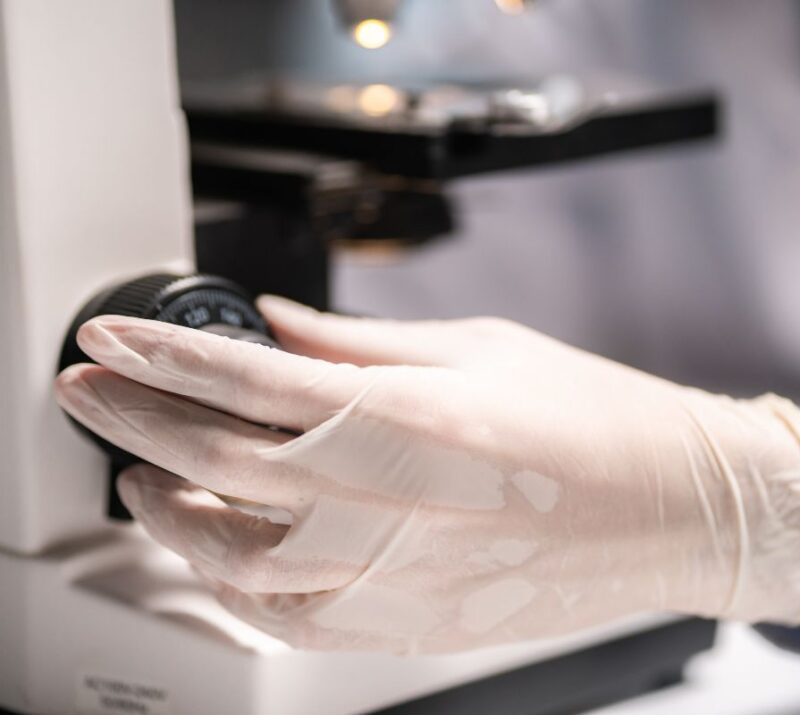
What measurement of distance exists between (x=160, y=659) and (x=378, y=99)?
2.72 feet

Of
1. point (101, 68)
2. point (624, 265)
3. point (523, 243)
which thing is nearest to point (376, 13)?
point (101, 68)

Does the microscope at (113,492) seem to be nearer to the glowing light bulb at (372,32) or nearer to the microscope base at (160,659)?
the microscope base at (160,659)

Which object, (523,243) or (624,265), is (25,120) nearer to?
(523,243)

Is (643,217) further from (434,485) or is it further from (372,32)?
(434,485)

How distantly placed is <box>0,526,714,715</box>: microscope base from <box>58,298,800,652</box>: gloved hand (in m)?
0.02

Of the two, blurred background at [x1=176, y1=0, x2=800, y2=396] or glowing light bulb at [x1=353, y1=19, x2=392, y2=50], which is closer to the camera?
glowing light bulb at [x1=353, y1=19, x2=392, y2=50]

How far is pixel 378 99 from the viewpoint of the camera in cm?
122

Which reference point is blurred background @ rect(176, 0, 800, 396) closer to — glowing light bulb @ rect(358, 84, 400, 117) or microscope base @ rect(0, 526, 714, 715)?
glowing light bulb @ rect(358, 84, 400, 117)

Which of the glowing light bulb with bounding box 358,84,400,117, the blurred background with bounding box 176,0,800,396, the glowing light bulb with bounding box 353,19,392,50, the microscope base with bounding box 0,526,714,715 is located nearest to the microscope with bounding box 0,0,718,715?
the microscope base with bounding box 0,526,714,715

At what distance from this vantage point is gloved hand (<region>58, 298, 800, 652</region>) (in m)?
0.46

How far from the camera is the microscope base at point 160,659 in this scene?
51 cm

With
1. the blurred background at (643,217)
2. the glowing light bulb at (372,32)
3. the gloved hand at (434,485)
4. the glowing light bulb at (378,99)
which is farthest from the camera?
the blurred background at (643,217)

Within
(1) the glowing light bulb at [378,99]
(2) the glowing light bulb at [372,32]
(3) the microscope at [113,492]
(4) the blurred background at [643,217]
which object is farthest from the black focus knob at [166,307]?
(4) the blurred background at [643,217]

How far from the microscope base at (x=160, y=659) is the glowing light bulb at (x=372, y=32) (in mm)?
397
